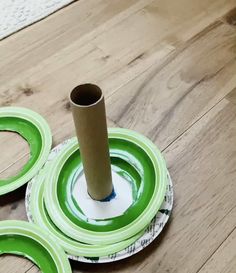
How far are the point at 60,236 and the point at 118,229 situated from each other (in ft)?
0.35

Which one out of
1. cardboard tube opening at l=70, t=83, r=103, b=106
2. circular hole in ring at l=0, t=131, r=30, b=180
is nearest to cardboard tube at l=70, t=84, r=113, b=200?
cardboard tube opening at l=70, t=83, r=103, b=106

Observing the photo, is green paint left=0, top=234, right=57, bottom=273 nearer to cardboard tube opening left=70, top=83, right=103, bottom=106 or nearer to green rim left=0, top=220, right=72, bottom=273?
green rim left=0, top=220, right=72, bottom=273

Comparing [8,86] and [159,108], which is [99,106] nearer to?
[159,108]

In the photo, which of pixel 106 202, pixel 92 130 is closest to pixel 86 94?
pixel 92 130

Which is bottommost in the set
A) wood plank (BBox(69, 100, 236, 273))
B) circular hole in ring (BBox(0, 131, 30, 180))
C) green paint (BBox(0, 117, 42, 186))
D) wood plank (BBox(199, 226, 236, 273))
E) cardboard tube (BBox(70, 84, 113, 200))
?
wood plank (BBox(199, 226, 236, 273))

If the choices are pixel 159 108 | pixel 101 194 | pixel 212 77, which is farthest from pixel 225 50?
pixel 101 194

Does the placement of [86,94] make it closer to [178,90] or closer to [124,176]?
[124,176]

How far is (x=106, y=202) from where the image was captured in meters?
0.83

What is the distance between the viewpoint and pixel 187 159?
91cm

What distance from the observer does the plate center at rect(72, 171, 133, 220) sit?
81 cm

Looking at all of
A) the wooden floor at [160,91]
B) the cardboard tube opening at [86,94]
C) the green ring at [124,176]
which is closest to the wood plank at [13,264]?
the wooden floor at [160,91]

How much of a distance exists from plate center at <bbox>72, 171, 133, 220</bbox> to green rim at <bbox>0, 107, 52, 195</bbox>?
0.10 m

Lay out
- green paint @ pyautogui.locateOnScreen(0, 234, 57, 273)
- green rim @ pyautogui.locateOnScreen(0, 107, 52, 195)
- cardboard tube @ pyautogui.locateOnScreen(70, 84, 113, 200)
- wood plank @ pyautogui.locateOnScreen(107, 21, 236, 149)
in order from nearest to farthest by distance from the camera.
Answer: cardboard tube @ pyautogui.locateOnScreen(70, 84, 113, 200)
green paint @ pyautogui.locateOnScreen(0, 234, 57, 273)
green rim @ pyautogui.locateOnScreen(0, 107, 52, 195)
wood plank @ pyautogui.locateOnScreen(107, 21, 236, 149)

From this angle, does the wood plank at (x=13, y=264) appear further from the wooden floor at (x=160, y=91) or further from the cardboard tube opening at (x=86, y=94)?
the cardboard tube opening at (x=86, y=94)
